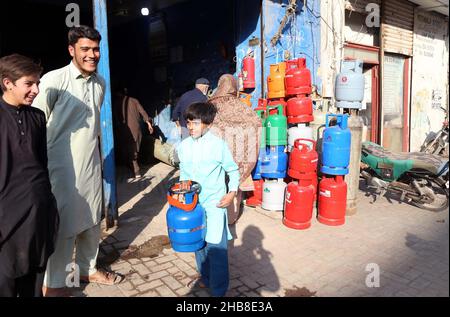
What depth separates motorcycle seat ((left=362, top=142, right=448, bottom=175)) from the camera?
502 centimetres

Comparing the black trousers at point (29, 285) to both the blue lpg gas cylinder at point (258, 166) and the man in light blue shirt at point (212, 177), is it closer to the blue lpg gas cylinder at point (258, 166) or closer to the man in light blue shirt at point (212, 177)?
the man in light blue shirt at point (212, 177)

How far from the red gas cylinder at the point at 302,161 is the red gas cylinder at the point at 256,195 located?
0.86 metres

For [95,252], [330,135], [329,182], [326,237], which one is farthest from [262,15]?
[95,252]

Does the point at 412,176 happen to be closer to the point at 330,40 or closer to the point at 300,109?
the point at 300,109

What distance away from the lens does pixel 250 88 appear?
6820 millimetres

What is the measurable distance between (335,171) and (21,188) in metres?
3.66

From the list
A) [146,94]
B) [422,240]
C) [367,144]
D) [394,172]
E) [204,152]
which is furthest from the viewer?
[146,94]

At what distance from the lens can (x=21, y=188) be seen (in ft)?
6.95

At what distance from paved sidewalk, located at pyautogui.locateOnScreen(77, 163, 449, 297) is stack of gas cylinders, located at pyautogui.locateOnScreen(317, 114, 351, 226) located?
19 centimetres

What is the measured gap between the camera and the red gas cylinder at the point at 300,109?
16.6 feet
